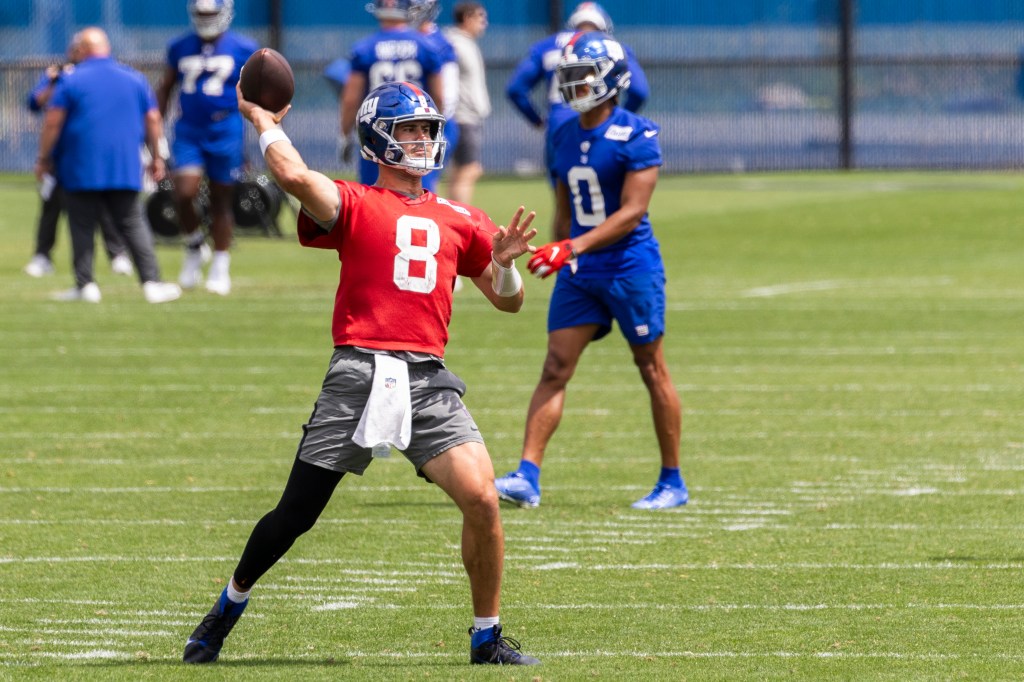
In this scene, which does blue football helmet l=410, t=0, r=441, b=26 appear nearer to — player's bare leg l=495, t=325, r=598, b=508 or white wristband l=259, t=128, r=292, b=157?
player's bare leg l=495, t=325, r=598, b=508

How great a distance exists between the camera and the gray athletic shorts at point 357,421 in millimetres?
6191

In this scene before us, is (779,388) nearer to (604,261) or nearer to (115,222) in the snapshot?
(604,261)

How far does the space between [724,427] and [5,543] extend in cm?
→ 437

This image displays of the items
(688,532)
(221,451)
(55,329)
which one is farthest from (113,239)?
(688,532)

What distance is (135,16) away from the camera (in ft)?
120

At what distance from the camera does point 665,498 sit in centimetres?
905

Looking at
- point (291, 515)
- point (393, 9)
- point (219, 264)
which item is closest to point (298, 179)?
point (291, 515)

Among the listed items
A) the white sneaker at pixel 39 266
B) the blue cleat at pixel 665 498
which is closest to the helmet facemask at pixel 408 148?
the blue cleat at pixel 665 498

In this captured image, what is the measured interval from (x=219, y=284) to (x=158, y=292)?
830mm

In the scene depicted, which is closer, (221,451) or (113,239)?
(221,451)

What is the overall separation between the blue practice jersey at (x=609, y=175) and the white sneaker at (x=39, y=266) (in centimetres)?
1155

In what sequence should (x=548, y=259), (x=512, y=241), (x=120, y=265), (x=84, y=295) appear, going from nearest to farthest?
(x=512, y=241), (x=548, y=259), (x=84, y=295), (x=120, y=265)

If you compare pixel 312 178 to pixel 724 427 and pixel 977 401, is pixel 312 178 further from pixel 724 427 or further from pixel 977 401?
pixel 977 401

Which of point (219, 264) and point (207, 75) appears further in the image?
point (219, 264)
